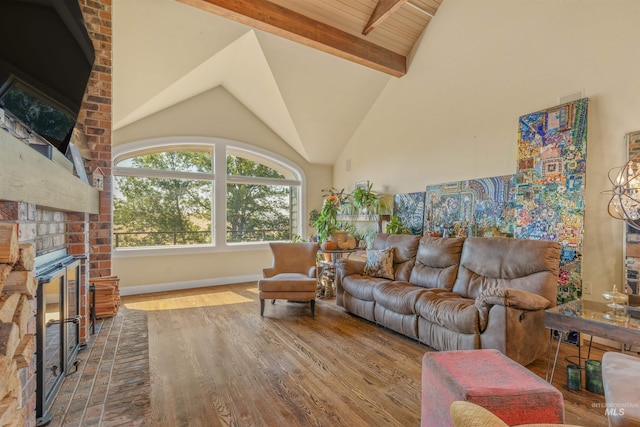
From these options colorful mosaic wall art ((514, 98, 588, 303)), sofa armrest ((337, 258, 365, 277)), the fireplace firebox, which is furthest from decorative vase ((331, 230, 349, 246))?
the fireplace firebox

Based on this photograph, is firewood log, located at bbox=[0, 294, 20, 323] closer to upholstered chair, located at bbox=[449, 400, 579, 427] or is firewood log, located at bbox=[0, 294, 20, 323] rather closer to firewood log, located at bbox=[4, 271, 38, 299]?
firewood log, located at bbox=[4, 271, 38, 299]

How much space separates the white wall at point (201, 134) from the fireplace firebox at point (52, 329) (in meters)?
2.73

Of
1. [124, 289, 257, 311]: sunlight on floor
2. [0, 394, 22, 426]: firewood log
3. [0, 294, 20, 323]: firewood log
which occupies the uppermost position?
[0, 294, 20, 323]: firewood log

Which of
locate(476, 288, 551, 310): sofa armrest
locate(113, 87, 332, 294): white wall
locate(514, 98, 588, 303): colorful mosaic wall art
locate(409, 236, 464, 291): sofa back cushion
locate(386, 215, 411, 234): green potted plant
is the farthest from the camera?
locate(113, 87, 332, 294): white wall

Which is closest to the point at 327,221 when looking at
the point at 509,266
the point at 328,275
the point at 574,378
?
the point at 328,275

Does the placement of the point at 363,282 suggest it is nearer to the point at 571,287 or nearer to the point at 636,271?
the point at 571,287

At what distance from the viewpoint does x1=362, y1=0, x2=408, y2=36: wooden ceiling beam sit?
3723mm

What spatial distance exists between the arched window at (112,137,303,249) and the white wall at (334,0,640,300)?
207cm

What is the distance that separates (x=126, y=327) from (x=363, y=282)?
2.51 m

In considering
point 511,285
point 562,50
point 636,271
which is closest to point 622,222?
point 636,271

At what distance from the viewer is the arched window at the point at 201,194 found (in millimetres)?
4918

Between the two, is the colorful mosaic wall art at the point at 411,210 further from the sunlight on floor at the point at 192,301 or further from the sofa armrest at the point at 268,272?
the sunlight on floor at the point at 192,301

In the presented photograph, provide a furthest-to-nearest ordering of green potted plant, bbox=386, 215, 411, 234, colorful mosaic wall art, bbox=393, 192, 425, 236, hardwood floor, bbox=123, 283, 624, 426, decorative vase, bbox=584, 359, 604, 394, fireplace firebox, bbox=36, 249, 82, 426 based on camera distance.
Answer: green potted plant, bbox=386, 215, 411, 234 < colorful mosaic wall art, bbox=393, 192, 425, 236 < decorative vase, bbox=584, 359, 604, 394 < hardwood floor, bbox=123, 283, 624, 426 < fireplace firebox, bbox=36, 249, 82, 426

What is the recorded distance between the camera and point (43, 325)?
164cm
